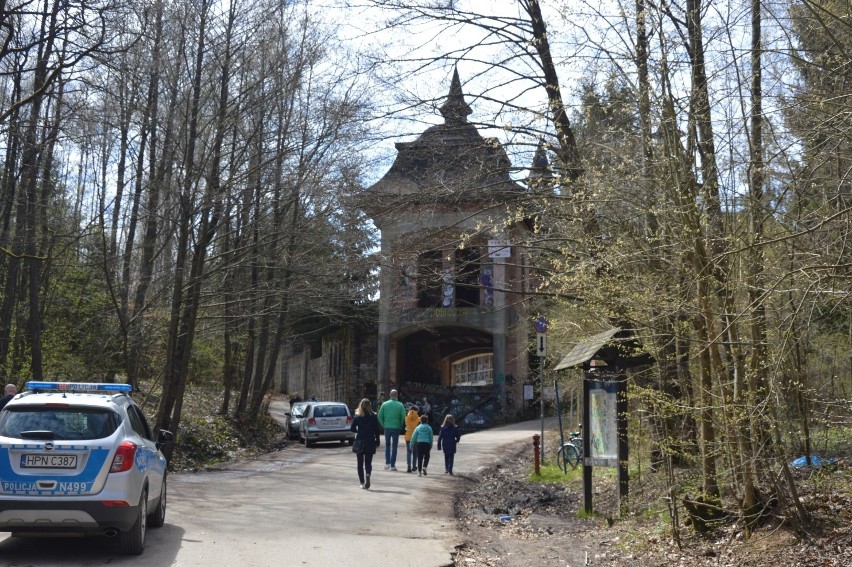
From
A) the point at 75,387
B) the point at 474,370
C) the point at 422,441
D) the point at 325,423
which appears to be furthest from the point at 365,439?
the point at 474,370

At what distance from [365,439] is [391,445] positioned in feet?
15.8

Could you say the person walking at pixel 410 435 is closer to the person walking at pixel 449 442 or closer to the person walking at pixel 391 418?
the person walking at pixel 391 418

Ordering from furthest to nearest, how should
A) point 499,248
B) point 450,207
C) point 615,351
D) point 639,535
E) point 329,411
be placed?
point 329,411 → point 450,207 → point 499,248 → point 615,351 → point 639,535

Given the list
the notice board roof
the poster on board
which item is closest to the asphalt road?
the poster on board

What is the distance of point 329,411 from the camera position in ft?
101

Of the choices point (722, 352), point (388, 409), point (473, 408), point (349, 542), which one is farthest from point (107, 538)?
point (473, 408)

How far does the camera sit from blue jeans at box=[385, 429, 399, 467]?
20.2m

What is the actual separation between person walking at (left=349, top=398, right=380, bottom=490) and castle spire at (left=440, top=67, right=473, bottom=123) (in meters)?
5.46

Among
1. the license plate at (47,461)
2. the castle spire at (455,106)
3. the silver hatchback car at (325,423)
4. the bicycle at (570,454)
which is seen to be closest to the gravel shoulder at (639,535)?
the bicycle at (570,454)

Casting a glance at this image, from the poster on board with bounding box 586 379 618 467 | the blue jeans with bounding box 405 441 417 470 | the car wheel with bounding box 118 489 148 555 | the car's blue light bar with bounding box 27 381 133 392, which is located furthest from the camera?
the blue jeans with bounding box 405 441 417 470

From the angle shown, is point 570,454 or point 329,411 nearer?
point 570,454

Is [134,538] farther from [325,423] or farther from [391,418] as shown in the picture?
[325,423]

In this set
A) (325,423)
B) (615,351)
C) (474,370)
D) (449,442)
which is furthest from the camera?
(474,370)

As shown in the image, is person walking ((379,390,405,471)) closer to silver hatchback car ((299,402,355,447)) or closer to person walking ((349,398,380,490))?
person walking ((349,398,380,490))
